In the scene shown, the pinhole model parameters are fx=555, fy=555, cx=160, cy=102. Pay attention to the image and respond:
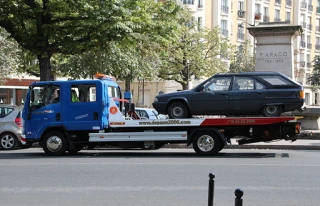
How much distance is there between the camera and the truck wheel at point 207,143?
15.5 meters

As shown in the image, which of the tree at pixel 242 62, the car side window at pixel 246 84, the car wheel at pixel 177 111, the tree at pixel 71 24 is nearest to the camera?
the car side window at pixel 246 84

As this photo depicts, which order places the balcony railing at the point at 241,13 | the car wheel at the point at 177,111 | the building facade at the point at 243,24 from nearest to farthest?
the car wheel at the point at 177,111 < the building facade at the point at 243,24 < the balcony railing at the point at 241,13

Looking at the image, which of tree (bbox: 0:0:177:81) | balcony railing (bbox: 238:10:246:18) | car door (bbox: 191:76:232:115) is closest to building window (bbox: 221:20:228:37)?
balcony railing (bbox: 238:10:246:18)

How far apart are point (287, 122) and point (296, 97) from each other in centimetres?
74

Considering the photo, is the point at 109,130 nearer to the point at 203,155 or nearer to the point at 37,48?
the point at 203,155

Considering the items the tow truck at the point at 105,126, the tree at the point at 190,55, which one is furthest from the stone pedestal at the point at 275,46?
the tree at the point at 190,55

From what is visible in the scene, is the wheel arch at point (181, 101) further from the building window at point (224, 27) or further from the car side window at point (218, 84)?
the building window at point (224, 27)

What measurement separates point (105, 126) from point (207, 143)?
299 centimetres

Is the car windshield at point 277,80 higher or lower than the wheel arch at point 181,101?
higher

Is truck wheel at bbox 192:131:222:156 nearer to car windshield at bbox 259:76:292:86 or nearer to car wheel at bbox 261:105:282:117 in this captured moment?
car wheel at bbox 261:105:282:117

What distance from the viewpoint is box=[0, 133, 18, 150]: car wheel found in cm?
1897

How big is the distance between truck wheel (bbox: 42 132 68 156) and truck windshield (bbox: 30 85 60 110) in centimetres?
92
